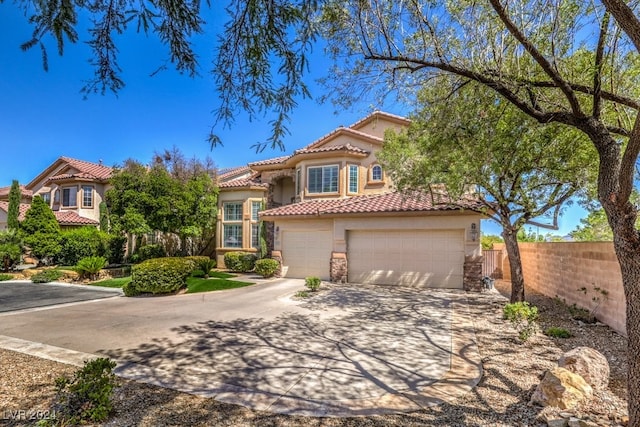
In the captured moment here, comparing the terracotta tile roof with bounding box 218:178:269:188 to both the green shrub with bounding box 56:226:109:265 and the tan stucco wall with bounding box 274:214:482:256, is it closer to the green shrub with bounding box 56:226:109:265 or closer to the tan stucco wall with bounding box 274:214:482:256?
the tan stucco wall with bounding box 274:214:482:256

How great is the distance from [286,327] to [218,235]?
14.8 meters

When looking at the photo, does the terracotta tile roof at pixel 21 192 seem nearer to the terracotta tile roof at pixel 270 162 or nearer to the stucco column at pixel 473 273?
the terracotta tile roof at pixel 270 162

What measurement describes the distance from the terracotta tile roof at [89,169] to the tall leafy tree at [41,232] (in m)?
5.86

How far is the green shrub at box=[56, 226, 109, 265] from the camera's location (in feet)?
64.1

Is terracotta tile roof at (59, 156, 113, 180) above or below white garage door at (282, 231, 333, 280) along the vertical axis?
Result: above

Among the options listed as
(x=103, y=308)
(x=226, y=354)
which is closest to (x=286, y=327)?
(x=226, y=354)

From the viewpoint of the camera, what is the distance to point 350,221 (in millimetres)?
16188

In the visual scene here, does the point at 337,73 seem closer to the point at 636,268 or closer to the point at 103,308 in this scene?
the point at 636,268

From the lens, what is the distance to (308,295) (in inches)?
495

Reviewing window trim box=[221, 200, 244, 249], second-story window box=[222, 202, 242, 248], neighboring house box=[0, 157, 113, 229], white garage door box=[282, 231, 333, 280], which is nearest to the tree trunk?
white garage door box=[282, 231, 333, 280]

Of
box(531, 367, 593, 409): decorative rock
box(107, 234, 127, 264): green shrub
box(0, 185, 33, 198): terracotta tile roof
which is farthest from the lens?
box(0, 185, 33, 198): terracotta tile roof

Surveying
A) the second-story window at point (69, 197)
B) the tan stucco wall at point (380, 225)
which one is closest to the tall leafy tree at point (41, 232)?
the second-story window at point (69, 197)

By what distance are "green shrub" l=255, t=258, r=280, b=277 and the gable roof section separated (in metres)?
15.0

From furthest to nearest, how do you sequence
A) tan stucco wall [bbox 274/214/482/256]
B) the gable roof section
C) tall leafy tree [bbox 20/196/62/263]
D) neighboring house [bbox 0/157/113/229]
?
1. the gable roof section
2. neighboring house [bbox 0/157/113/229]
3. tall leafy tree [bbox 20/196/62/263]
4. tan stucco wall [bbox 274/214/482/256]
